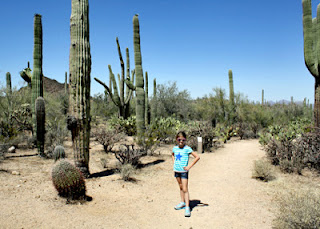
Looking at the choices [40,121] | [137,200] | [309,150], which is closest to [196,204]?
[137,200]

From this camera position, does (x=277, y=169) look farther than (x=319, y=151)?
Yes

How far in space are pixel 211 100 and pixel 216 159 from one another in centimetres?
1252

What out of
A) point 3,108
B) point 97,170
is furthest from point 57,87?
point 97,170

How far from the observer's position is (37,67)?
9648mm

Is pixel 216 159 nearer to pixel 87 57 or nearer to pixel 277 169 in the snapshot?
pixel 277 169

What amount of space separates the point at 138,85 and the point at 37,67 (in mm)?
4299

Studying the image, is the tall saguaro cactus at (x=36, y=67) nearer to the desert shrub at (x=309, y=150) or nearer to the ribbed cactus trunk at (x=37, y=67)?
the ribbed cactus trunk at (x=37, y=67)

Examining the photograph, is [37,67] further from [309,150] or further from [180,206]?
[309,150]

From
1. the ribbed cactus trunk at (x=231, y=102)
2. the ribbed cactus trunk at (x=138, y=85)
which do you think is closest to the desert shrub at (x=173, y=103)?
the ribbed cactus trunk at (x=231, y=102)

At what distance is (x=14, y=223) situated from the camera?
3.87 meters

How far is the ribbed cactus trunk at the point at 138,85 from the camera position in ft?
34.8

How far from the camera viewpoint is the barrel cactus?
192 inches

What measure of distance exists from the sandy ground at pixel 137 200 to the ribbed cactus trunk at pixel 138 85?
8.83ft

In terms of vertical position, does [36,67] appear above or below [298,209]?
above
